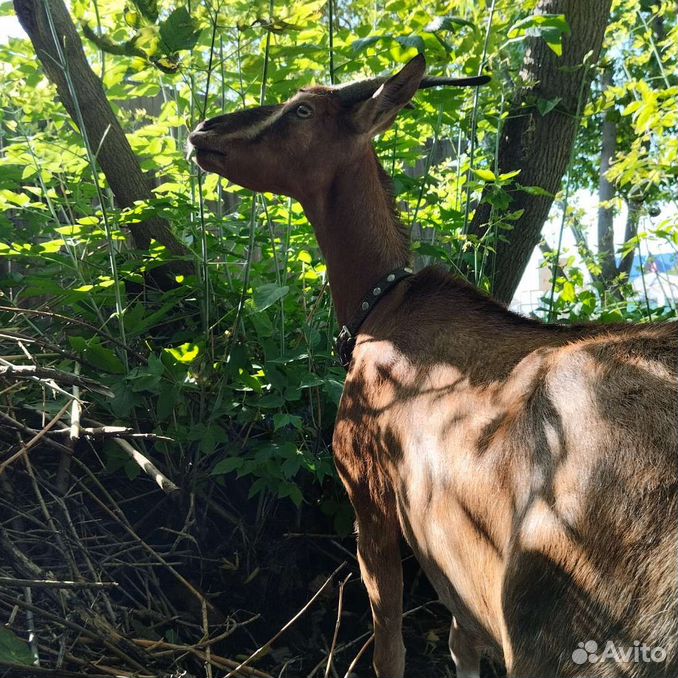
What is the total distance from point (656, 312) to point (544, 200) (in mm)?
1165

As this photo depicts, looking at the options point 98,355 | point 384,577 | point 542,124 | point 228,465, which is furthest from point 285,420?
point 542,124

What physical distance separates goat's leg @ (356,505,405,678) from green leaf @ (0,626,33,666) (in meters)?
1.20

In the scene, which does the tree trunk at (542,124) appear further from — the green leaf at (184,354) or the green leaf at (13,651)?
the green leaf at (13,651)

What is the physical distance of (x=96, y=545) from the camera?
3393 mm

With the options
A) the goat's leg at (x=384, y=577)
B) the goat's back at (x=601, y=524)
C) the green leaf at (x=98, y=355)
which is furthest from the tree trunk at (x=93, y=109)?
the goat's back at (x=601, y=524)

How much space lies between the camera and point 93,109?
389 cm

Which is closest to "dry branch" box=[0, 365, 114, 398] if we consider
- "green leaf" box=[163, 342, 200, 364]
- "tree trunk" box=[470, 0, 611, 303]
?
"green leaf" box=[163, 342, 200, 364]

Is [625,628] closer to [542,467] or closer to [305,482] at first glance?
[542,467]

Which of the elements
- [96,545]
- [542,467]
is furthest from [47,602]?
[542,467]

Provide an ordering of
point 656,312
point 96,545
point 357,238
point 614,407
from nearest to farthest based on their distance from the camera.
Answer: point 614,407
point 357,238
point 96,545
point 656,312

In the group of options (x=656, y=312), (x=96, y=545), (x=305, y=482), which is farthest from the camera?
(x=656, y=312)

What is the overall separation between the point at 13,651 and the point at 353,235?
1.93 m

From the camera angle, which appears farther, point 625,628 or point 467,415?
point 467,415

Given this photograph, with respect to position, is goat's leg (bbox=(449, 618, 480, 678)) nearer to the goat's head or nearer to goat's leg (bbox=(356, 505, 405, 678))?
goat's leg (bbox=(356, 505, 405, 678))
